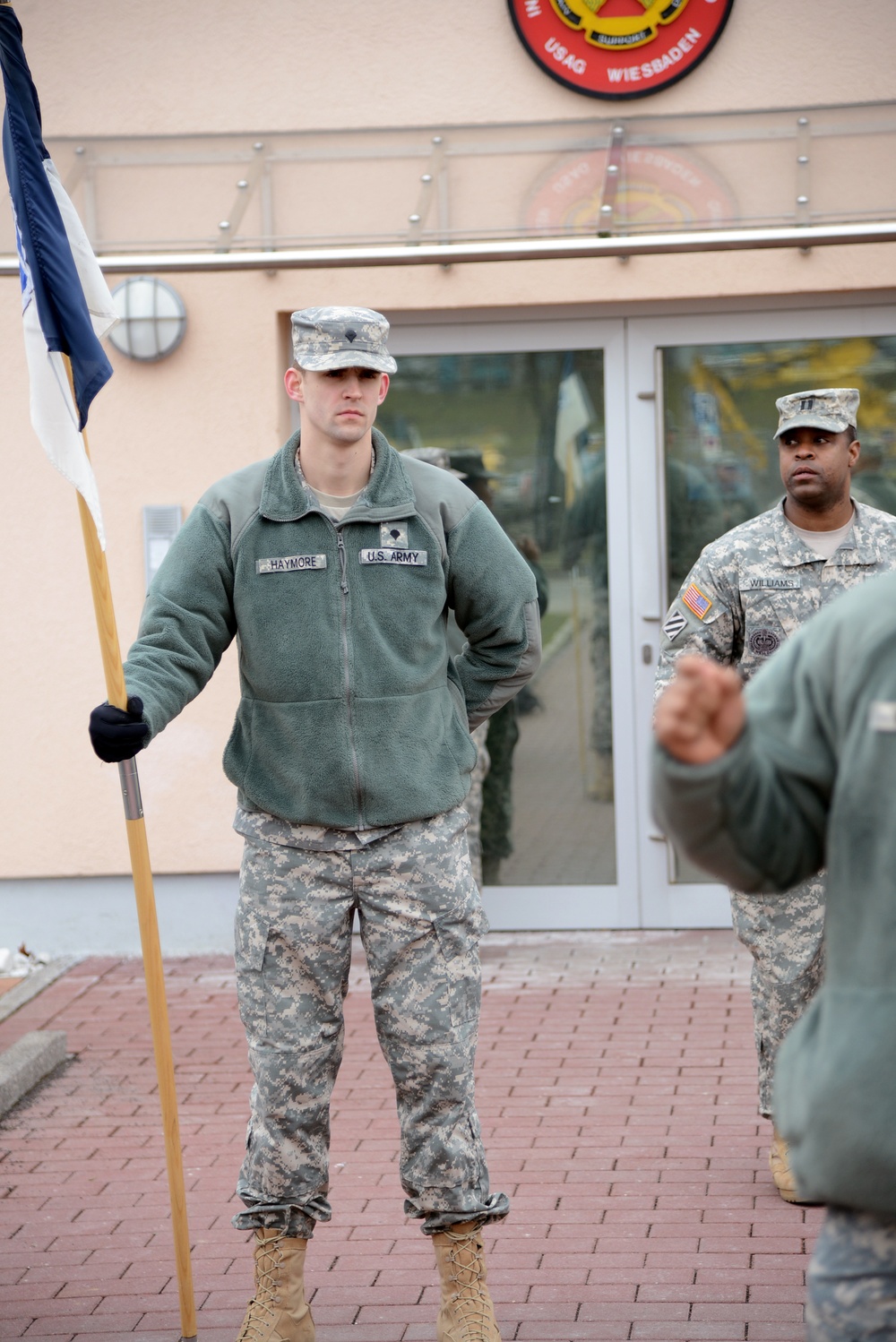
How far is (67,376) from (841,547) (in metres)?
2.11

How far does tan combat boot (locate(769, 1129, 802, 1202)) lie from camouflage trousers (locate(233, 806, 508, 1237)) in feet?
3.84

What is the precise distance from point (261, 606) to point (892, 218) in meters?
4.28

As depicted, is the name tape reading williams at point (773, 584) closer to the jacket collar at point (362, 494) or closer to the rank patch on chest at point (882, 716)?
the jacket collar at point (362, 494)

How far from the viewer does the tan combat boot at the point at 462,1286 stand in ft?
11.8

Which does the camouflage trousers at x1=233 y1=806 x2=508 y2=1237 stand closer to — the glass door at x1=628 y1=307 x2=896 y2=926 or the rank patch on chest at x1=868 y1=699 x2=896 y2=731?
the rank patch on chest at x1=868 y1=699 x2=896 y2=731

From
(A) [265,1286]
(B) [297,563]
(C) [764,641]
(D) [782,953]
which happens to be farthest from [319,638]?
(D) [782,953]

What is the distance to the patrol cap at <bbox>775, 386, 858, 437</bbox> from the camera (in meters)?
4.55

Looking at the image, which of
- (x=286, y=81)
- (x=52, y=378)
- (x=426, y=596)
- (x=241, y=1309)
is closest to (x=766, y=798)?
(x=426, y=596)

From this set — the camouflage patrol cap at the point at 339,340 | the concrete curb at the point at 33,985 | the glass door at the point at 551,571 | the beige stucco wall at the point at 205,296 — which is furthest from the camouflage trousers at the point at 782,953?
the beige stucco wall at the point at 205,296

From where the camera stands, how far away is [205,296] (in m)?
7.30

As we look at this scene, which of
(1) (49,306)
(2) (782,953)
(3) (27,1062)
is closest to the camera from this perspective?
(1) (49,306)

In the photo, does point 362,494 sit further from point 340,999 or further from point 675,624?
point 675,624

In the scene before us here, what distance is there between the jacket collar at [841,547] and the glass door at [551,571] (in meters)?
2.81

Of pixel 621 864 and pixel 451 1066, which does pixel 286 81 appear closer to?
pixel 621 864
